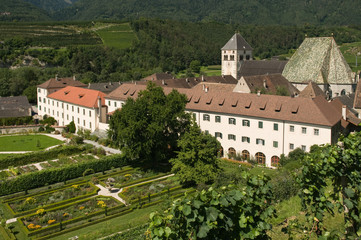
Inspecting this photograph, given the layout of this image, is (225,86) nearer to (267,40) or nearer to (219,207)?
Result: (219,207)

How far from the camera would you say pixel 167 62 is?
135125mm

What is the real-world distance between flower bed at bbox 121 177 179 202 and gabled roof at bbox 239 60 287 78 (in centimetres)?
5479

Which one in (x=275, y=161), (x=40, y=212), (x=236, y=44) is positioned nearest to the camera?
(x=40, y=212)

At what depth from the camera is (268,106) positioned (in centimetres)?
4988

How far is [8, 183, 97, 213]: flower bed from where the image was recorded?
122 ft

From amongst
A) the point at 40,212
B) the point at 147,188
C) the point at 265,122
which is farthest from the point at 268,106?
the point at 40,212

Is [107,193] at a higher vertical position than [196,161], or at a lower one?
lower

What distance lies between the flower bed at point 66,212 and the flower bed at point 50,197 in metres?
2.41

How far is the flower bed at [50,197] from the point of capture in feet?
122

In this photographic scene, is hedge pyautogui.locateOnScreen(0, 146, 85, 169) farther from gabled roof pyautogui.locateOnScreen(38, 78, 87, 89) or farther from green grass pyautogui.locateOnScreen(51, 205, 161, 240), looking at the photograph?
gabled roof pyautogui.locateOnScreen(38, 78, 87, 89)

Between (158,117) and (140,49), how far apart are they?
97086mm

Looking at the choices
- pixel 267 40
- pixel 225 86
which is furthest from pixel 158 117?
pixel 267 40

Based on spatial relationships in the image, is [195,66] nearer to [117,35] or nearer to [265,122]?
[117,35]

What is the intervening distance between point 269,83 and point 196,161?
107 ft
